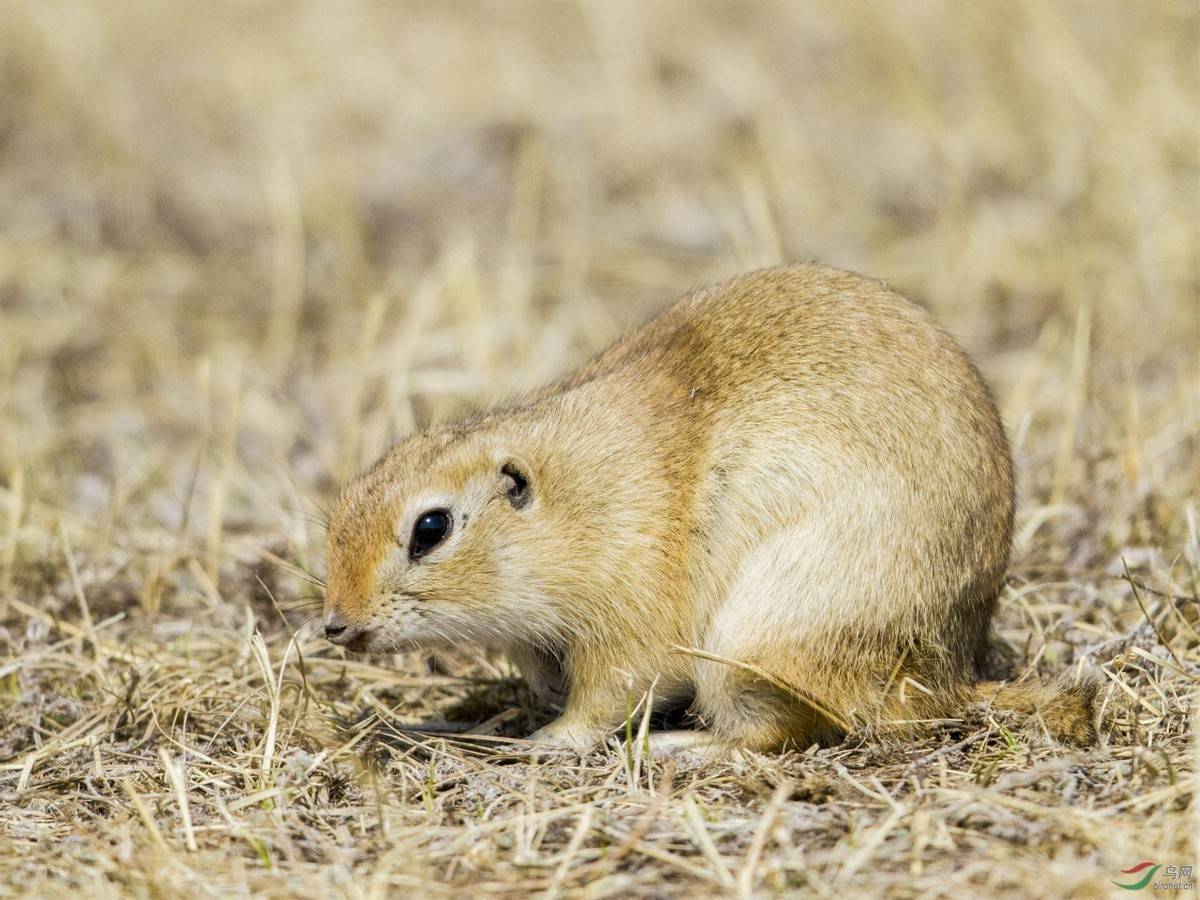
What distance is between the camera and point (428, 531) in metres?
4.10

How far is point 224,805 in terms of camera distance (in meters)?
3.78

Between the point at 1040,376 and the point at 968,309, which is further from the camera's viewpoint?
the point at 968,309

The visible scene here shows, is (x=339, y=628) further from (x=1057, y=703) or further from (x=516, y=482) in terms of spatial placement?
(x=1057, y=703)

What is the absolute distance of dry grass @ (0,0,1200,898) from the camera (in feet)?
11.4

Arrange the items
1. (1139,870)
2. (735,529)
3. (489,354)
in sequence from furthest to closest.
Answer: (489,354) → (735,529) → (1139,870)

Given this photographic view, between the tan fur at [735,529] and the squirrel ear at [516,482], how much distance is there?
0.04 feet

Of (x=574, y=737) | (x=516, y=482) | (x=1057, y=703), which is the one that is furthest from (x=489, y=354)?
(x=1057, y=703)

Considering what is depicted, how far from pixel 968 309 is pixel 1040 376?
4.00ft

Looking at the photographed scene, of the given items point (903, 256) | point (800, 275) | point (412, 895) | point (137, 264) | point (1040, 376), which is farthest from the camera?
point (137, 264)

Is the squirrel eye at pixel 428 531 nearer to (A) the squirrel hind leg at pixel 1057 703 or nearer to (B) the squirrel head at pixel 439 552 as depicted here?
(B) the squirrel head at pixel 439 552

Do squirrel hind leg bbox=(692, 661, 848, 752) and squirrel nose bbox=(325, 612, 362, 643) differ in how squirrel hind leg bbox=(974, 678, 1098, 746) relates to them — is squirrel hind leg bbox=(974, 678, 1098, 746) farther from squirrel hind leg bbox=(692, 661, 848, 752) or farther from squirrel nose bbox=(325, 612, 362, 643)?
squirrel nose bbox=(325, 612, 362, 643)

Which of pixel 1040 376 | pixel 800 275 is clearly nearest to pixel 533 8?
pixel 1040 376

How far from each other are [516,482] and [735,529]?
691 millimetres

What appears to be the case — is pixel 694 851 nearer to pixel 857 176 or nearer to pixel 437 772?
pixel 437 772
